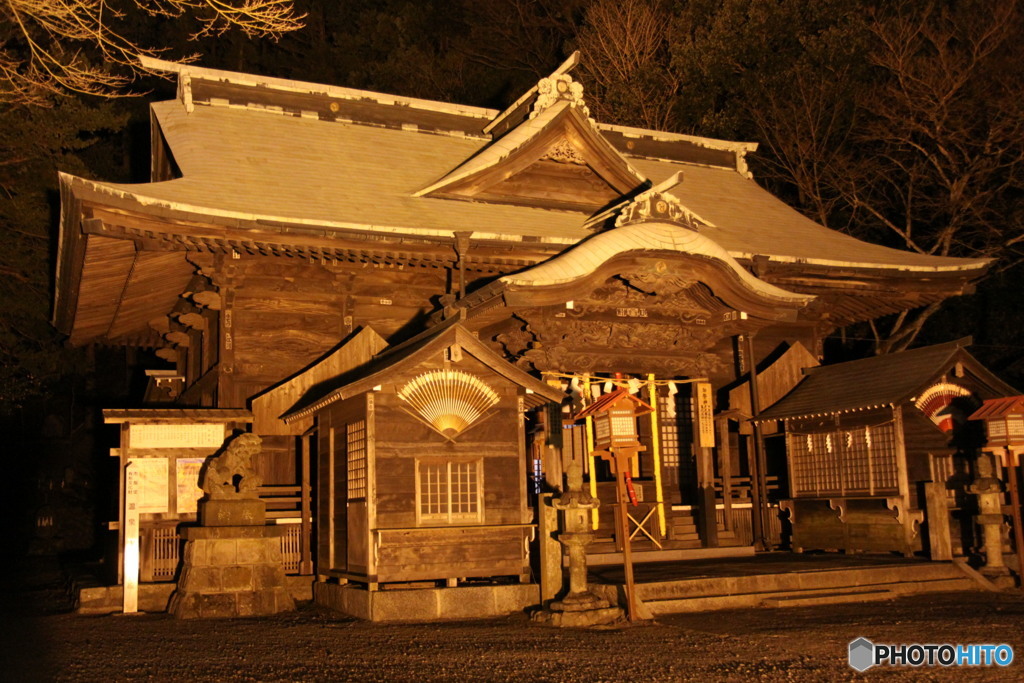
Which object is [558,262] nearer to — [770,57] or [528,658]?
[528,658]

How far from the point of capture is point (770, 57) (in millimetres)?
25500

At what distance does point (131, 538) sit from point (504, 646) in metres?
5.18

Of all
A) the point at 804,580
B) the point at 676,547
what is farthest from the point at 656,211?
the point at 804,580

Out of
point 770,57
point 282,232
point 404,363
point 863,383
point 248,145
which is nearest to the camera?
point 404,363

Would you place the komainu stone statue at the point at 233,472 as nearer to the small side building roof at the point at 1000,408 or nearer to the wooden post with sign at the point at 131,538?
the wooden post with sign at the point at 131,538

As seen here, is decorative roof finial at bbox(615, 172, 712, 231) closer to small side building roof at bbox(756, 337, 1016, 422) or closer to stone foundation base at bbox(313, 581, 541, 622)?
small side building roof at bbox(756, 337, 1016, 422)

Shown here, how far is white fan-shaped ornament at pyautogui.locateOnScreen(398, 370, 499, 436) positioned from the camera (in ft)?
33.7

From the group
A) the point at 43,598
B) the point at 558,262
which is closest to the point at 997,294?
the point at 558,262

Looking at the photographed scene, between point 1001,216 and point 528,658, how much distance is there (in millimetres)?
18584

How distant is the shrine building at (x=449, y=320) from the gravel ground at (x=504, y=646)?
1345mm

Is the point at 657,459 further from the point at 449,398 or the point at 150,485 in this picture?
the point at 150,485

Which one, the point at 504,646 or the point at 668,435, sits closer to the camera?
the point at 504,646

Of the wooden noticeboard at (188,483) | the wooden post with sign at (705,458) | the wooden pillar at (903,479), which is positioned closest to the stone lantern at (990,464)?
the wooden pillar at (903,479)

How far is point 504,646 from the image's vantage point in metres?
8.32
